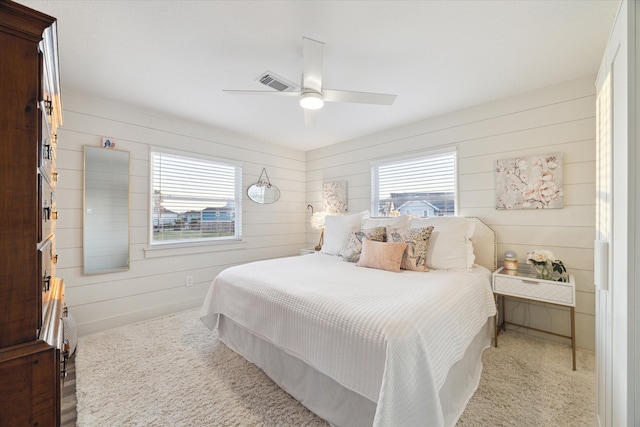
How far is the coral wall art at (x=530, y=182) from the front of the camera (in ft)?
8.38

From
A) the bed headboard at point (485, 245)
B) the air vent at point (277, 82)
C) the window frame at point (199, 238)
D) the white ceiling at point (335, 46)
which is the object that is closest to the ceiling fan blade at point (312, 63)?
the white ceiling at point (335, 46)

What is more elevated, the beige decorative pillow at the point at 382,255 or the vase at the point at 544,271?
the beige decorative pillow at the point at 382,255

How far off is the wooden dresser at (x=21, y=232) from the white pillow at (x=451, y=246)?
2615 mm

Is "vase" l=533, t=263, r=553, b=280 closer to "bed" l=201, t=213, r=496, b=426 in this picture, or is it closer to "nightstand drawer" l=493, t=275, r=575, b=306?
"nightstand drawer" l=493, t=275, r=575, b=306

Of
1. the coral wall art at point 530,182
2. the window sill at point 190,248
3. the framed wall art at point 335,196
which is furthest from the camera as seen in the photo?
the framed wall art at point 335,196

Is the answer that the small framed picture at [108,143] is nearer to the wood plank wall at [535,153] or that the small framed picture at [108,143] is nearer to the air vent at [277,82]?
the air vent at [277,82]

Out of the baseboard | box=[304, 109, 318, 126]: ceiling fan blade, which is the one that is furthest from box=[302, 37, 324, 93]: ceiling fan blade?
the baseboard

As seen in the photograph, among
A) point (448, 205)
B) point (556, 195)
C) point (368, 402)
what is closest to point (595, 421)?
point (368, 402)

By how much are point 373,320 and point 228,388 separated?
50.9 inches

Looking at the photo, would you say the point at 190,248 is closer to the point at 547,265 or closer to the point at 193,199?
the point at 193,199

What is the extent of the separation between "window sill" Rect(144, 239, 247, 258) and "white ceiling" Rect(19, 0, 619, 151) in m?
1.68

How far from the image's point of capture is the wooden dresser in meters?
0.76

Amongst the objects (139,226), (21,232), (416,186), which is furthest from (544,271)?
(139,226)

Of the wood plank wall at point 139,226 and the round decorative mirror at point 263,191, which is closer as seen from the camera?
the wood plank wall at point 139,226
